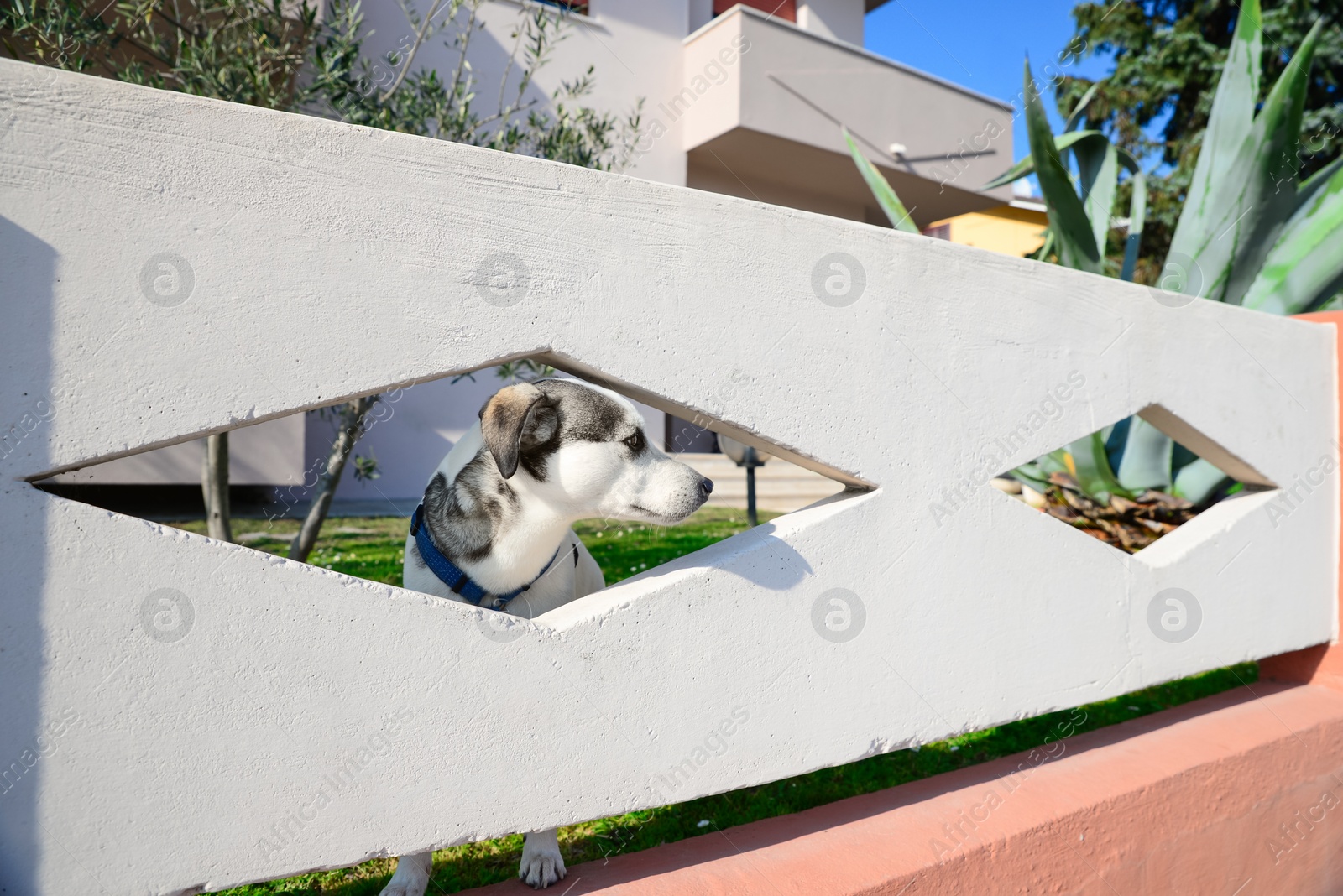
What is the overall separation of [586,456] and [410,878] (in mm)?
1095

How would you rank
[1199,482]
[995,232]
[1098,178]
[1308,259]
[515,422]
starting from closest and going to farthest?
[515,422] → [1308,259] → [1199,482] → [1098,178] → [995,232]

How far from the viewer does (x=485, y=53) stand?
372 inches

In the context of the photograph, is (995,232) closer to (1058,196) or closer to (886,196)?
(886,196)

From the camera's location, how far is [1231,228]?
12.3 feet

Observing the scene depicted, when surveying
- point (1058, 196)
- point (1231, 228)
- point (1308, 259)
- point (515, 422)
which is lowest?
point (515, 422)

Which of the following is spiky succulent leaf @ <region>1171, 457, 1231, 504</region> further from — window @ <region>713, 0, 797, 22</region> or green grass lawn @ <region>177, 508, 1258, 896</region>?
window @ <region>713, 0, 797, 22</region>

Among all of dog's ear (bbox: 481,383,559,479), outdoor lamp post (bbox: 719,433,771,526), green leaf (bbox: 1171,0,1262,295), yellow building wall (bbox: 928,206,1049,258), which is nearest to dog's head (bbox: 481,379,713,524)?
dog's ear (bbox: 481,383,559,479)

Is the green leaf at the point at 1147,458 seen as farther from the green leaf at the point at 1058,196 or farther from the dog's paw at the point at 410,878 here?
the dog's paw at the point at 410,878

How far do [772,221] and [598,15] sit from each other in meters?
10.1

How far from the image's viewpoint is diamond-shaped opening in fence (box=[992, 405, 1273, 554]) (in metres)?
3.57

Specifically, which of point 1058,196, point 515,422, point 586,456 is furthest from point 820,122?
point 515,422

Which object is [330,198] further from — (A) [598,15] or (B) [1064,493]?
(A) [598,15]

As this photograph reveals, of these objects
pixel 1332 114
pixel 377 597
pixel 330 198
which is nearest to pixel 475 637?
pixel 377 597

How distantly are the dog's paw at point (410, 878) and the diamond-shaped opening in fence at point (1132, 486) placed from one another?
9.39ft
